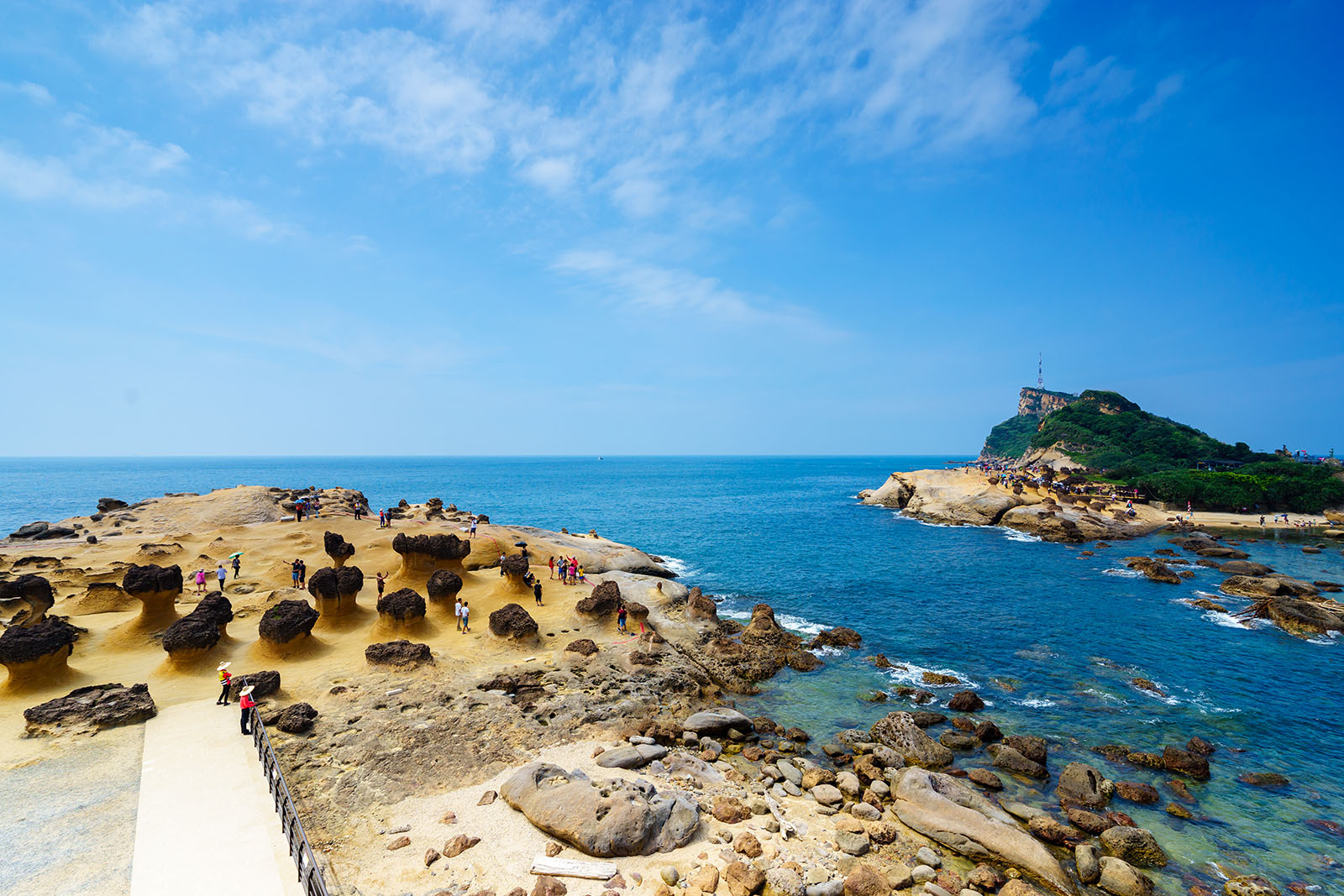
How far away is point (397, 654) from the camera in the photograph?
23484 millimetres

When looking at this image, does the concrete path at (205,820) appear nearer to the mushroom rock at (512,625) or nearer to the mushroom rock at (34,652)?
the mushroom rock at (34,652)

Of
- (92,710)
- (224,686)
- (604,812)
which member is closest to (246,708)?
(224,686)

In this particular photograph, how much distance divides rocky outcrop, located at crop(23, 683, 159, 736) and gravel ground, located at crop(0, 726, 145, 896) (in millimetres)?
693

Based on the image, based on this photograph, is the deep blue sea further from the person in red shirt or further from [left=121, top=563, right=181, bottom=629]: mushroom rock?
[left=121, top=563, right=181, bottom=629]: mushroom rock

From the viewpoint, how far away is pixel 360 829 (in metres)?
14.2

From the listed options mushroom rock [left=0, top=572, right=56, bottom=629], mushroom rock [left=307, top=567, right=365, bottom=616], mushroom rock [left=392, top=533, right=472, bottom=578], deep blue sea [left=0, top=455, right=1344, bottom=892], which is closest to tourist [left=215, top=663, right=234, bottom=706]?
mushroom rock [left=307, top=567, right=365, bottom=616]

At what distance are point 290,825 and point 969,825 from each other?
17223 millimetres

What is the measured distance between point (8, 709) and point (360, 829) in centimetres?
1493

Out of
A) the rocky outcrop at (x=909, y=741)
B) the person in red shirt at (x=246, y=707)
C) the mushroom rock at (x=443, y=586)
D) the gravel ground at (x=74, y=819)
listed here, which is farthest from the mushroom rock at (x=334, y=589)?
the rocky outcrop at (x=909, y=741)

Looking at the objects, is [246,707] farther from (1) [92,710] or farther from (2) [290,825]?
(2) [290,825]

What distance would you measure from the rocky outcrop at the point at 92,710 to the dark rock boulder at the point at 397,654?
6.79 m

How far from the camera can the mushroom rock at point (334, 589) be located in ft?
90.8

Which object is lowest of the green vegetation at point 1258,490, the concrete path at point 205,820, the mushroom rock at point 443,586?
the concrete path at point 205,820

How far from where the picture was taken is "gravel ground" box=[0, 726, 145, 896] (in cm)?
1133
